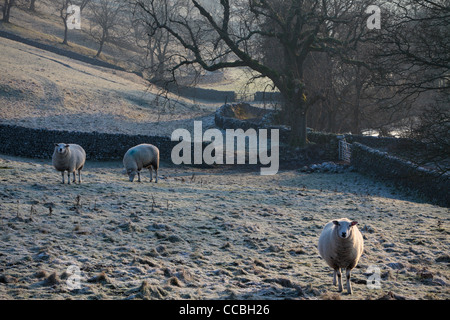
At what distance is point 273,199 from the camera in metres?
14.6

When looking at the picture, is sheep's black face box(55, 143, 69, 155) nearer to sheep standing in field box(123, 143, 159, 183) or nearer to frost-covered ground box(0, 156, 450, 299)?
frost-covered ground box(0, 156, 450, 299)

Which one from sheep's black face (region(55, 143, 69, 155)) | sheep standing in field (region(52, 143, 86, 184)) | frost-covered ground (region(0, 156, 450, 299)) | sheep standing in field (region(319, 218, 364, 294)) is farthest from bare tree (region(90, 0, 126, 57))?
sheep standing in field (region(319, 218, 364, 294))

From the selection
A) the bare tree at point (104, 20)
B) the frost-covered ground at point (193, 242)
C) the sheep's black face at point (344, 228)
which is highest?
the bare tree at point (104, 20)

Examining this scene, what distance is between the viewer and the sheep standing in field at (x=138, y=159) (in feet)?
50.2

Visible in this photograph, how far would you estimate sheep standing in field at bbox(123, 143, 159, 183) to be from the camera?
1529 centimetres

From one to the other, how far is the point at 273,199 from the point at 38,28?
60375 millimetres

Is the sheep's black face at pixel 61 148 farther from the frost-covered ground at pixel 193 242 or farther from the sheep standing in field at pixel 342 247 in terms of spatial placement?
the sheep standing in field at pixel 342 247

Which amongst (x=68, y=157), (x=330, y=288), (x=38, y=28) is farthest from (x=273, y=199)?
(x=38, y=28)

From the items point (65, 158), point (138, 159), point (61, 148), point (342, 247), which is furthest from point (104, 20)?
point (342, 247)

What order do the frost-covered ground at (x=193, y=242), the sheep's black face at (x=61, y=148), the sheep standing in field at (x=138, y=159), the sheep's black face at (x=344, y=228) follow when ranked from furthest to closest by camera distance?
the sheep standing in field at (x=138, y=159) < the sheep's black face at (x=61, y=148) < the frost-covered ground at (x=193, y=242) < the sheep's black face at (x=344, y=228)

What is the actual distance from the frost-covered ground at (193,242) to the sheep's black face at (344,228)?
34.9 inches

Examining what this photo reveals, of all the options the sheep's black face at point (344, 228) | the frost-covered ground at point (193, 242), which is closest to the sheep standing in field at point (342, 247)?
the sheep's black face at point (344, 228)

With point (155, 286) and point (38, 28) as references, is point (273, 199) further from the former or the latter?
point (38, 28)
